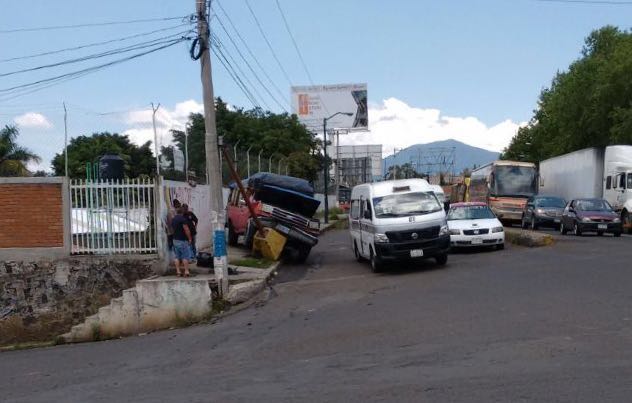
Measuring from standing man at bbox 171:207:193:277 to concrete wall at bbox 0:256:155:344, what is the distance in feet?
3.67

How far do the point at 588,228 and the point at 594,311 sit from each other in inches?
654

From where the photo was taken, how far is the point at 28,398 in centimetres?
732

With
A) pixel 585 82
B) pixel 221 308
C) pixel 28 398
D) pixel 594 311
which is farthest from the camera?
pixel 585 82

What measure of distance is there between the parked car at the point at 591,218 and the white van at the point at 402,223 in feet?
35.1

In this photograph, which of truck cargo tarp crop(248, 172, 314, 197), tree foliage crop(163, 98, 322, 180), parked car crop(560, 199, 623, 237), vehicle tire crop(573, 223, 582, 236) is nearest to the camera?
truck cargo tarp crop(248, 172, 314, 197)

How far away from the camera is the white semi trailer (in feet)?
92.6

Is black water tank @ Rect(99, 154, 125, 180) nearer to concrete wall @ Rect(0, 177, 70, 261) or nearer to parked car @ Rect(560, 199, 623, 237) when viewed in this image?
concrete wall @ Rect(0, 177, 70, 261)

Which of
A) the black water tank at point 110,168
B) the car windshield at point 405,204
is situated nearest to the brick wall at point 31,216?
the black water tank at point 110,168

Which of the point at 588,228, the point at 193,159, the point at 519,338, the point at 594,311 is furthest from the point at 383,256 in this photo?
the point at 193,159

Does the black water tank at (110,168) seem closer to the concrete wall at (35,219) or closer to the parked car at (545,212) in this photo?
the concrete wall at (35,219)

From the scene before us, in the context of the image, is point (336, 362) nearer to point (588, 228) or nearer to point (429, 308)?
point (429, 308)

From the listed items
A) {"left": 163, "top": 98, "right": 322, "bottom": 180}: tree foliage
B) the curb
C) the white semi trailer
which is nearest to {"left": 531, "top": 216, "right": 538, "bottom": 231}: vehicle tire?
the white semi trailer

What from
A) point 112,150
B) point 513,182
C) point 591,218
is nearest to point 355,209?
point 591,218

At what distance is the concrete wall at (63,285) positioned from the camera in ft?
49.5
